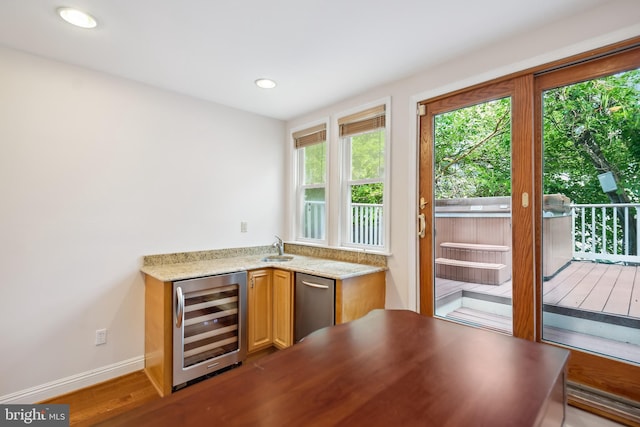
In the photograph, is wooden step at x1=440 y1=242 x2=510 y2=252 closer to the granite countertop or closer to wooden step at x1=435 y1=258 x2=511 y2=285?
wooden step at x1=435 y1=258 x2=511 y2=285

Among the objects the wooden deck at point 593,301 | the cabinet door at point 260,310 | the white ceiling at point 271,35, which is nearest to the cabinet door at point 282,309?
the cabinet door at point 260,310

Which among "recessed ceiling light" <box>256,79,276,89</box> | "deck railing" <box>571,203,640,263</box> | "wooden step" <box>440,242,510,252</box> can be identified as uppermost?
"recessed ceiling light" <box>256,79,276,89</box>

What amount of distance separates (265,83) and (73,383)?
2.93 meters

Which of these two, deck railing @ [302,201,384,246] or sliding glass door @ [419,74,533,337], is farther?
deck railing @ [302,201,384,246]

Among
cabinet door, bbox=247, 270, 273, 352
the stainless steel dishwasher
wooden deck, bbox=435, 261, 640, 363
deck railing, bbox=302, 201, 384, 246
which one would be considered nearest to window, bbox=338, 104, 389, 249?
deck railing, bbox=302, 201, 384, 246

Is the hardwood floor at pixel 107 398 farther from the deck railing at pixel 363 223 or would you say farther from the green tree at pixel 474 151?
the green tree at pixel 474 151

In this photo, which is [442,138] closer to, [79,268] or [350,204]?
[350,204]

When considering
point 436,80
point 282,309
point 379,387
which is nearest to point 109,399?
point 282,309

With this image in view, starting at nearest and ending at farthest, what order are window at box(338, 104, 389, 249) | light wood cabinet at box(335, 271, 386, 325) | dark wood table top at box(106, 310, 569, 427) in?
dark wood table top at box(106, 310, 569, 427) < light wood cabinet at box(335, 271, 386, 325) < window at box(338, 104, 389, 249)

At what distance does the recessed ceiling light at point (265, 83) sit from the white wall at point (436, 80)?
2.56 ft

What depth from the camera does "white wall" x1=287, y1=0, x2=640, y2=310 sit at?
1764 millimetres

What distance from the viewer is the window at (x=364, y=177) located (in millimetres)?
2955

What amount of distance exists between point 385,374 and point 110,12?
2.39 metres

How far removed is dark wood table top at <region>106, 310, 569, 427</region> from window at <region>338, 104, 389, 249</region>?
68.1 inches
